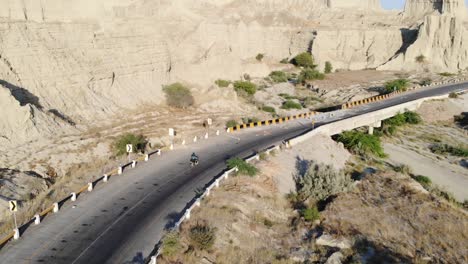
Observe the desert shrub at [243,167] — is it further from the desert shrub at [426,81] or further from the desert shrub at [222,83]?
the desert shrub at [426,81]

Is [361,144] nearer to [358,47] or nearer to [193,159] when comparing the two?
[193,159]

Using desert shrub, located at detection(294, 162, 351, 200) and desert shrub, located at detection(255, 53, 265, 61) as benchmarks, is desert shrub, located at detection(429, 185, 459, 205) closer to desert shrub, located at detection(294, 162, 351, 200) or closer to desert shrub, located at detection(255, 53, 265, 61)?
desert shrub, located at detection(294, 162, 351, 200)

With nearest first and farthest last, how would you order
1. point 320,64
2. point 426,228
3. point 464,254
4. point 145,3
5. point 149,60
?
point 464,254, point 426,228, point 149,60, point 145,3, point 320,64

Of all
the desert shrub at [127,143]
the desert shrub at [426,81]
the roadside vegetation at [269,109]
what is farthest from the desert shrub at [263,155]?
the desert shrub at [426,81]

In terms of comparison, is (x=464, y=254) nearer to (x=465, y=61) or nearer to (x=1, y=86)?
(x=1, y=86)

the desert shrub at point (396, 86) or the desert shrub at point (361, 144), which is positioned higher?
the desert shrub at point (396, 86)

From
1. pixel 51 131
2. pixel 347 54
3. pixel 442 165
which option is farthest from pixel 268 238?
pixel 347 54

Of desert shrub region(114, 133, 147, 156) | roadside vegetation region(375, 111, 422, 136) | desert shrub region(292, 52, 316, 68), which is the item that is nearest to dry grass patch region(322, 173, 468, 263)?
desert shrub region(114, 133, 147, 156)
